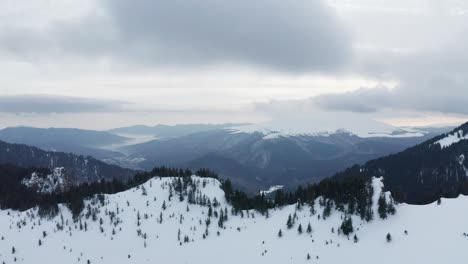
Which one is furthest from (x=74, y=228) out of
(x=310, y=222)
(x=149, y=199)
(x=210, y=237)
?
(x=310, y=222)

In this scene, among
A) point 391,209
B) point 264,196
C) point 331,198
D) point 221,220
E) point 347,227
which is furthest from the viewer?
point 264,196

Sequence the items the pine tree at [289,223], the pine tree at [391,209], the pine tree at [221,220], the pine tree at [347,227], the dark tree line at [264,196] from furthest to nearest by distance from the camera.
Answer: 1. the pine tree at [221,220]
2. the pine tree at [289,223]
3. the dark tree line at [264,196]
4. the pine tree at [391,209]
5. the pine tree at [347,227]

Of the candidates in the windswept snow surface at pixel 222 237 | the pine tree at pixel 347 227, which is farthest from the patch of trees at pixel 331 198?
the pine tree at pixel 347 227

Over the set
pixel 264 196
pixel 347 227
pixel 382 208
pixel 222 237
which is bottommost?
pixel 222 237

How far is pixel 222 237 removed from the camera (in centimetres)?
13775

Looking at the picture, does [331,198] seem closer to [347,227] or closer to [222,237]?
[347,227]

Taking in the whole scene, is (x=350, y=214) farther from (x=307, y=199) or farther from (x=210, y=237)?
(x=210, y=237)

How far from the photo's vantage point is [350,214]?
13162cm

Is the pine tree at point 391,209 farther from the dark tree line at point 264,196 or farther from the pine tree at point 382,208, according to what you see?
the dark tree line at point 264,196

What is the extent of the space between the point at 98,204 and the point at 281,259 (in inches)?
3116

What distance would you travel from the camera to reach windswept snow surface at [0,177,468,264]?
114m

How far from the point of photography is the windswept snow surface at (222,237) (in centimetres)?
11381

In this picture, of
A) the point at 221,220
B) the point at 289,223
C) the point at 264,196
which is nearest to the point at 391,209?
the point at 289,223

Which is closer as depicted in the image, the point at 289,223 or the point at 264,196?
the point at 289,223
